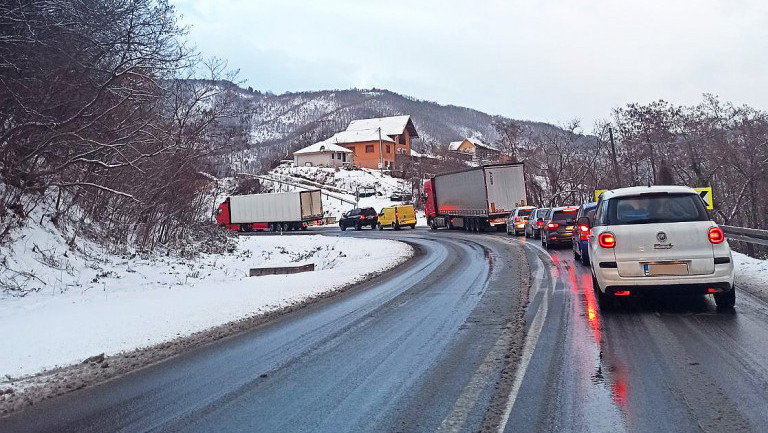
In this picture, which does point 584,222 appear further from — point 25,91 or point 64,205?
point 64,205

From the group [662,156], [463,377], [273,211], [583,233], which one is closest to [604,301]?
[463,377]

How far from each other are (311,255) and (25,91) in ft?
53.6

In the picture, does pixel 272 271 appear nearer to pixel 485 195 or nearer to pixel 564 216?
pixel 564 216

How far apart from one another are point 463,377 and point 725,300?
5.21 m

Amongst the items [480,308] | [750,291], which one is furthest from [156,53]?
[750,291]

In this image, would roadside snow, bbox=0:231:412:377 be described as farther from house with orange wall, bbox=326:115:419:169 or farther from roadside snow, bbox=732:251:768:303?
house with orange wall, bbox=326:115:419:169

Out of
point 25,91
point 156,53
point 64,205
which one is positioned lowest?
point 64,205

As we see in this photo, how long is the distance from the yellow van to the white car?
42940 millimetres

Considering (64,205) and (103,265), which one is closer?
(103,265)

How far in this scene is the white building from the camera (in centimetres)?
9856

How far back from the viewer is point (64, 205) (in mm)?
17422

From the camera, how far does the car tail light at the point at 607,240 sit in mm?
9164

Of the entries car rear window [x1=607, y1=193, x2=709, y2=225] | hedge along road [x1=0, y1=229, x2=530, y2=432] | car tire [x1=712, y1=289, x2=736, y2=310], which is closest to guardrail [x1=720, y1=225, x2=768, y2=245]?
car tire [x1=712, y1=289, x2=736, y2=310]

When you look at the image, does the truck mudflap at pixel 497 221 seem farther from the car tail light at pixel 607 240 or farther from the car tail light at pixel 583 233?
the car tail light at pixel 607 240
